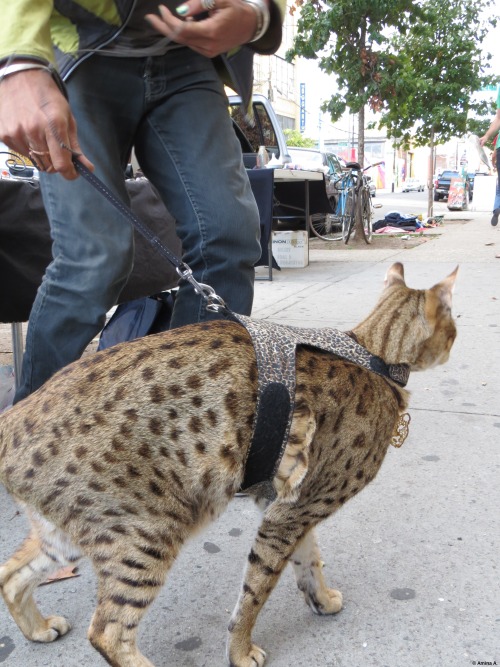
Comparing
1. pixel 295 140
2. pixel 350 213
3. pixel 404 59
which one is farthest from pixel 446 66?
pixel 295 140

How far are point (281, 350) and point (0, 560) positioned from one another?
4.49ft

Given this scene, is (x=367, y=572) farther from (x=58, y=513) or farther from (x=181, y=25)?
(x=181, y=25)

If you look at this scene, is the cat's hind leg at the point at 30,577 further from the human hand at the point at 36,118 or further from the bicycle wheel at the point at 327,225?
the bicycle wheel at the point at 327,225

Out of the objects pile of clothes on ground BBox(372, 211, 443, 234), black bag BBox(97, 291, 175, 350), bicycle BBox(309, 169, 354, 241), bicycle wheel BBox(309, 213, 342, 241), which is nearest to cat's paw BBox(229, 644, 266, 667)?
black bag BBox(97, 291, 175, 350)

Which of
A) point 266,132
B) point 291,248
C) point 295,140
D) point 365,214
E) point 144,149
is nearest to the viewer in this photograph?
point 144,149

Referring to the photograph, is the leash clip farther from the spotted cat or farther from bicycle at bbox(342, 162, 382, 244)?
bicycle at bbox(342, 162, 382, 244)

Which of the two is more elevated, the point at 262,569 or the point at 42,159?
the point at 42,159

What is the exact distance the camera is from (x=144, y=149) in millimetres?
2506

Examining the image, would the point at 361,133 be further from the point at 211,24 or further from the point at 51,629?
the point at 51,629

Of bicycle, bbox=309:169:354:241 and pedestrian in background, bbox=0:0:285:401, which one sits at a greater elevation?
pedestrian in background, bbox=0:0:285:401

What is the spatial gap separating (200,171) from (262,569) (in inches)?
53.7

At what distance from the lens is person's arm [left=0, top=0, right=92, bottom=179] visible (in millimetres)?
1908

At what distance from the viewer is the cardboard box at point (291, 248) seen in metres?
8.85

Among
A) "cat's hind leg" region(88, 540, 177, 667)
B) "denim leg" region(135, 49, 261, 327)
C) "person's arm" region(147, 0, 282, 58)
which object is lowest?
"cat's hind leg" region(88, 540, 177, 667)
